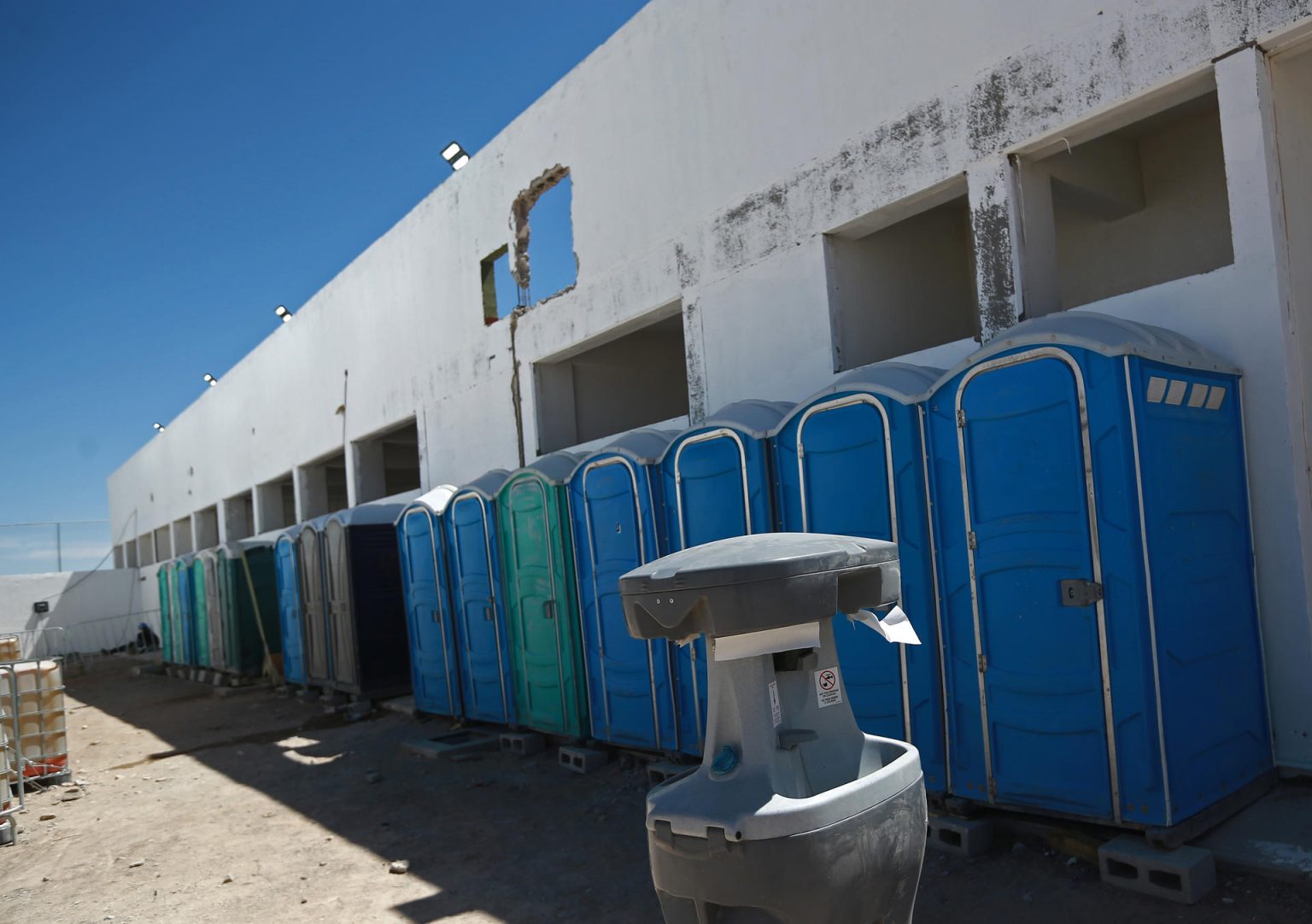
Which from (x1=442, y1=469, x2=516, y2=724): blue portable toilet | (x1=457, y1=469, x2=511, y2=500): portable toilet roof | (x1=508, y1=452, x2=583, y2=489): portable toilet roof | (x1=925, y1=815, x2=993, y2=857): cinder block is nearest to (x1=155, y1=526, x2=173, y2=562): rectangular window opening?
(x1=442, y1=469, x2=516, y2=724): blue portable toilet

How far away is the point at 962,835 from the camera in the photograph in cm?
468

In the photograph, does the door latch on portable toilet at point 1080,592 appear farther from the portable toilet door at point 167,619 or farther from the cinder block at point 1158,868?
the portable toilet door at point 167,619

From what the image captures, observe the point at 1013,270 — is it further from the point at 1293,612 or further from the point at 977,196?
the point at 1293,612

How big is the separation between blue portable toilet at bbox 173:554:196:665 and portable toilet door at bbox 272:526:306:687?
5185 mm

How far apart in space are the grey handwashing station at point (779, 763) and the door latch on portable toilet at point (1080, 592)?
2114mm

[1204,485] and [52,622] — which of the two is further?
[52,622]

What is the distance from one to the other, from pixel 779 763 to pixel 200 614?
1708cm

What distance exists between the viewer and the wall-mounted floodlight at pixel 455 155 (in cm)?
1232

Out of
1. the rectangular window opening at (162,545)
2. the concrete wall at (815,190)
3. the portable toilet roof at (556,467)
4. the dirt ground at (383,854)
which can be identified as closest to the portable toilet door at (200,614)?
the concrete wall at (815,190)

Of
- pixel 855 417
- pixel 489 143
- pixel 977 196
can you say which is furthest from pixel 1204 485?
pixel 489 143

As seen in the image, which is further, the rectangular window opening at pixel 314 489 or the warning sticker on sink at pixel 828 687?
the rectangular window opening at pixel 314 489

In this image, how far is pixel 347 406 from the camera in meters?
15.6

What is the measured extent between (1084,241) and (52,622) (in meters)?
29.4

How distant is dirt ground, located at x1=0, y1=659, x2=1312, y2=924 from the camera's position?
4270 mm
